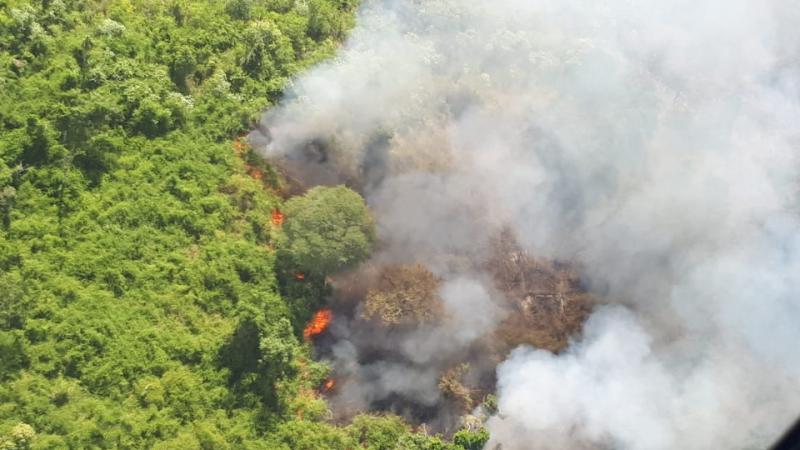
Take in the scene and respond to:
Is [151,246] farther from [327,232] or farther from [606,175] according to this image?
[606,175]

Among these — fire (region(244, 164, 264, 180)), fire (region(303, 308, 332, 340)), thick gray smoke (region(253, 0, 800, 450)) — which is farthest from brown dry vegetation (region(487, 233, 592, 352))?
fire (region(244, 164, 264, 180))

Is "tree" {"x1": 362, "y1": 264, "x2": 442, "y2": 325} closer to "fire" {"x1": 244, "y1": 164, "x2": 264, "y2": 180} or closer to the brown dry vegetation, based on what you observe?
the brown dry vegetation

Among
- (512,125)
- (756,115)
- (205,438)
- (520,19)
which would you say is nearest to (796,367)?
(756,115)

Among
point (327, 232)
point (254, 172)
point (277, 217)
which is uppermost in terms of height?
point (254, 172)

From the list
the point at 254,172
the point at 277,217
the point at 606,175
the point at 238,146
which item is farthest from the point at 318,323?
the point at 606,175

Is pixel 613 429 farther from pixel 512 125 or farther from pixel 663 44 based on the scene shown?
pixel 663 44
